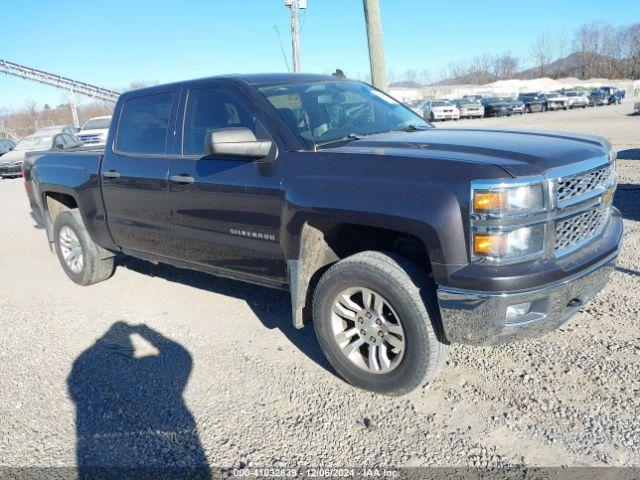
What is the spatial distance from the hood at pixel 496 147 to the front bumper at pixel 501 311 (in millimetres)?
620

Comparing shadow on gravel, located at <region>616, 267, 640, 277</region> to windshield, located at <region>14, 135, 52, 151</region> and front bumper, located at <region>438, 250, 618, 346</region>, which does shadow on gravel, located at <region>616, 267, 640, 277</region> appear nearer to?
front bumper, located at <region>438, 250, 618, 346</region>

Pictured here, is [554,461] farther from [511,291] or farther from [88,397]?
[88,397]

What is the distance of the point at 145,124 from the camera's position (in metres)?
4.73

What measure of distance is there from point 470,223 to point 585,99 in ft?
170

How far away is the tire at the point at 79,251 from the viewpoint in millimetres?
5699

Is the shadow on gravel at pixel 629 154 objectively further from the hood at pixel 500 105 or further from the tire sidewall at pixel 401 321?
the hood at pixel 500 105

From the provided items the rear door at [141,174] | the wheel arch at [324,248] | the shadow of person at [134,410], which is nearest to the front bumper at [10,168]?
the rear door at [141,174]

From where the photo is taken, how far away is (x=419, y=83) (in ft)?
406

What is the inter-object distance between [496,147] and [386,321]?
3.94 ft

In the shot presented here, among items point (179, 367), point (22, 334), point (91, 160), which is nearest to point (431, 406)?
point (179, 367)

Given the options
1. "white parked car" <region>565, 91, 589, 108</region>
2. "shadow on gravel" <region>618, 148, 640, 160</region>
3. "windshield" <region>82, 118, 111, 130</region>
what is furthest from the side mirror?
"white parked car" <region>565, 91, 589, 108</region>

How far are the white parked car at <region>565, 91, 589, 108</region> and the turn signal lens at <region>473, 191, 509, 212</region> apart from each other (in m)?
48.8

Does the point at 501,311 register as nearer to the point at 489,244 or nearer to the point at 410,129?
the point at 489,244

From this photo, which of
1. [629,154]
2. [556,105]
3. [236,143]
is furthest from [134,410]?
[556,105]
